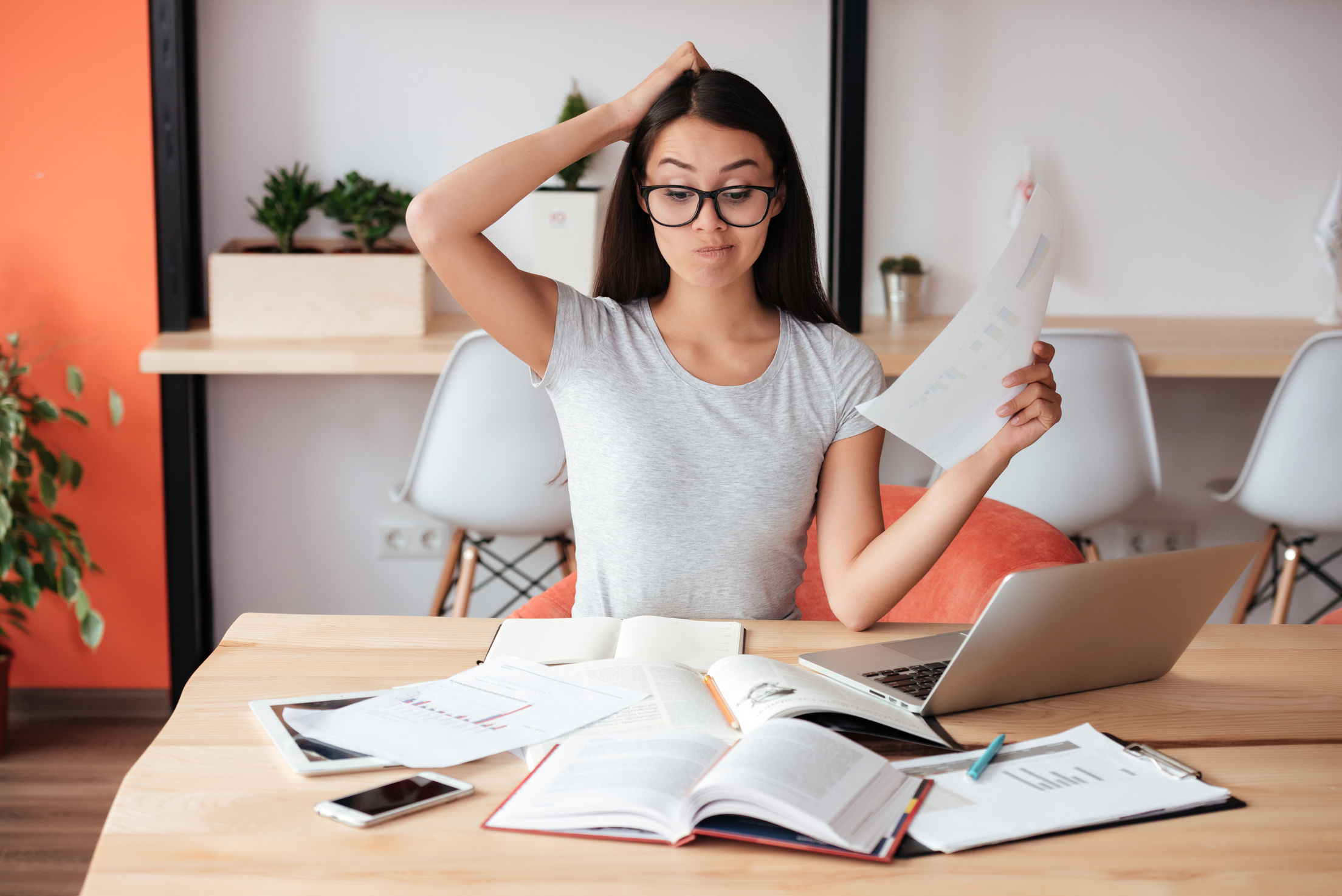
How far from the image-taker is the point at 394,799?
74 centimetres

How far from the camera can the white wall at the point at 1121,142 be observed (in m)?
2.64

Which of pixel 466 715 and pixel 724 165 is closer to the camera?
pixel 466 715

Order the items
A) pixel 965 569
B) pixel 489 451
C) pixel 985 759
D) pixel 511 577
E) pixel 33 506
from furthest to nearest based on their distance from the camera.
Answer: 1. pixel 511 577
2. pixel 33 506
3. pixel 489 451
4. pixel 965 569
5. pixel 985 759

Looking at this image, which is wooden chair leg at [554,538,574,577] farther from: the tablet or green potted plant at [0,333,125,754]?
the tablet

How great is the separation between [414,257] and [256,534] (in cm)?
89

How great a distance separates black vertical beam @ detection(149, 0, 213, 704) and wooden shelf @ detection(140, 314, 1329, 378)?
5.4 inches

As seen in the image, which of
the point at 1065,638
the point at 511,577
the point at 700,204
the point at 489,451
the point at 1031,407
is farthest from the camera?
the point at 511,577

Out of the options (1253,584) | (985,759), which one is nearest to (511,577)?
(1253,584)

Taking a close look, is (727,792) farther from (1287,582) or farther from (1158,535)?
(1158,535)

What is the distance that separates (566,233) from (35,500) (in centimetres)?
127

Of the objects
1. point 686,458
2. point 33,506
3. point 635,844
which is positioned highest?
point 686,458

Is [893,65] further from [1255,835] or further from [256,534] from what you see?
[1255,835]

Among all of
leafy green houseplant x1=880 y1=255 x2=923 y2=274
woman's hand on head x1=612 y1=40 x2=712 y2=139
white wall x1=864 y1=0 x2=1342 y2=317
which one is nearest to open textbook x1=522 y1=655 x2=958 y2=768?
woman's hand on head x1=612 y1=40 x2=712 y2=139

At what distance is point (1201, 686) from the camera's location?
3.24 feet
